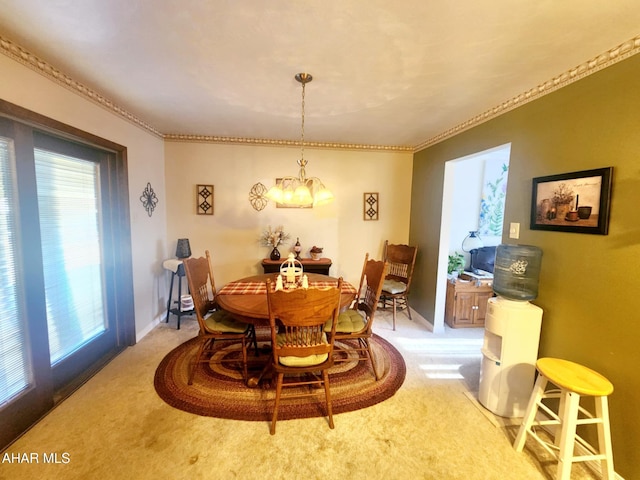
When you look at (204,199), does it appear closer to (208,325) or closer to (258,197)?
(258,197)

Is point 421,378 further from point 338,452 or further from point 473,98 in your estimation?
→ point 473,98

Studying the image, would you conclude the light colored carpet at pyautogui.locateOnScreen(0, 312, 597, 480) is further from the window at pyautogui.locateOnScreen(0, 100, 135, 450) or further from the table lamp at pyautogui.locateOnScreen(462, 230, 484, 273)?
the table lamp at pyautogui.locateOnScreen(462, 230, 484, 273)

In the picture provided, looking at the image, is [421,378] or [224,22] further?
[421,378]

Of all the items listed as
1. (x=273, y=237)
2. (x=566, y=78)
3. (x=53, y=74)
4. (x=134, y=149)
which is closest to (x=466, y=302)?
(x=566, y=78)

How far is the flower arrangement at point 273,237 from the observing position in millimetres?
3666

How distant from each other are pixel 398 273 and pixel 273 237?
1.87 m

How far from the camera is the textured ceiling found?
126 cm

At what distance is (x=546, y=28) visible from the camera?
1.35 metres

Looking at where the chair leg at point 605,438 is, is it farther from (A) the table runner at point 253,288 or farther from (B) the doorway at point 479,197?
(B) the doorway at point 479,197

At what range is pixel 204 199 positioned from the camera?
3.59 m

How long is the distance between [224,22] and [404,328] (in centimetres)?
345

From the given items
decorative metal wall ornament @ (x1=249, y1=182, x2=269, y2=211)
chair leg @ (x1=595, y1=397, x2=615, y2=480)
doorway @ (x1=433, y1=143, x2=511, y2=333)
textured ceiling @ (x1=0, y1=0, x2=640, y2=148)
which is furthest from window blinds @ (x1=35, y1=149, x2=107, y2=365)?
doorway @ (x1=433, y1=143, x2=511, y2=333)

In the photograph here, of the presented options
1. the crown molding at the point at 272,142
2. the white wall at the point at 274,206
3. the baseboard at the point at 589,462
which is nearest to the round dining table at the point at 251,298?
the white wall at the point at 274,206

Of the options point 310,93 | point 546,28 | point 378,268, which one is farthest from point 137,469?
point 546,28
